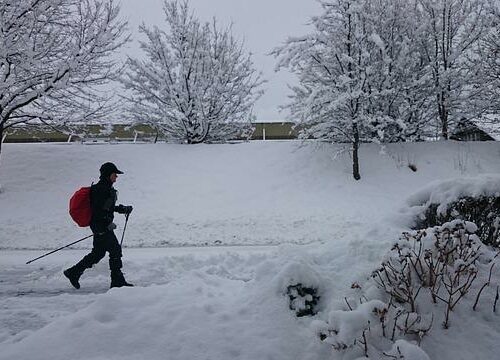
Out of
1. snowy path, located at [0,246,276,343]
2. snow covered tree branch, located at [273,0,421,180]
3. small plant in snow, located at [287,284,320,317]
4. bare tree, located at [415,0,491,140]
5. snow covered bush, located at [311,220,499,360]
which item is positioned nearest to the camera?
snow covered bush, located at [311,220,499,360]

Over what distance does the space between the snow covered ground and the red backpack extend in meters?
1.09

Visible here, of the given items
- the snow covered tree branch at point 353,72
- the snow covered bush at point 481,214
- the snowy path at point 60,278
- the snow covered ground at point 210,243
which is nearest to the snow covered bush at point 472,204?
the snow covered bush at point 481,214

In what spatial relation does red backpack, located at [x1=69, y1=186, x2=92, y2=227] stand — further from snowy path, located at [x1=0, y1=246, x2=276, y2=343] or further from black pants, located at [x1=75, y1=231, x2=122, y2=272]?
snowy path, located at [x1=0, y1=246, x2=276, y2=343]

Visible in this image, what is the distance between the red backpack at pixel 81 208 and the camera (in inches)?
232

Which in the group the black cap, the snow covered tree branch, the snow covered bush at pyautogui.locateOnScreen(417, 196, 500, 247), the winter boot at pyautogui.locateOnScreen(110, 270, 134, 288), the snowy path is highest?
the snow covered tree branch

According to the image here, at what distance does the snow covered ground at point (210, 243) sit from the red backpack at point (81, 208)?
1089 mm

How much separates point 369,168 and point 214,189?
17.5 feet

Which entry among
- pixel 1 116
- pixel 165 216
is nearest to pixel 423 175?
pixel 165 216

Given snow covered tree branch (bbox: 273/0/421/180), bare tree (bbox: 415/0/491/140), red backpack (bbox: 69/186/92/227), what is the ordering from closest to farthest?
red backpack (bbox: 69/186/92/227), snow covered tree branch (bbox: 273/0/421/180), bare tree (bbox: 415/0/491/140)

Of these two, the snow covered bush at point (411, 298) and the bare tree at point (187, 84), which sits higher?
the bare tree at point (187, 84)

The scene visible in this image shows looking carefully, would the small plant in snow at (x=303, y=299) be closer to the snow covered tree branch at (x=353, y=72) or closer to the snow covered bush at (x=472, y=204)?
the snow covered bush at (x=472, y=204)

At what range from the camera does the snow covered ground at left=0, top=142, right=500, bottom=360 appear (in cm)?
370

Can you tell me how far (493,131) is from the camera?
49.2 ft

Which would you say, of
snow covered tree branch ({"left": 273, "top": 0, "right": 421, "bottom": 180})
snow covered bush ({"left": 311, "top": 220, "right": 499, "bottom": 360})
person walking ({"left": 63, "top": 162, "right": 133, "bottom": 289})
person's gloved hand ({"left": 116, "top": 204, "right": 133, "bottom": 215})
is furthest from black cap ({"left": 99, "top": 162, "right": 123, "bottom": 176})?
snow covered tree branch ({"left": 273, "top": 0, "right": 421, "bottom": 180})
